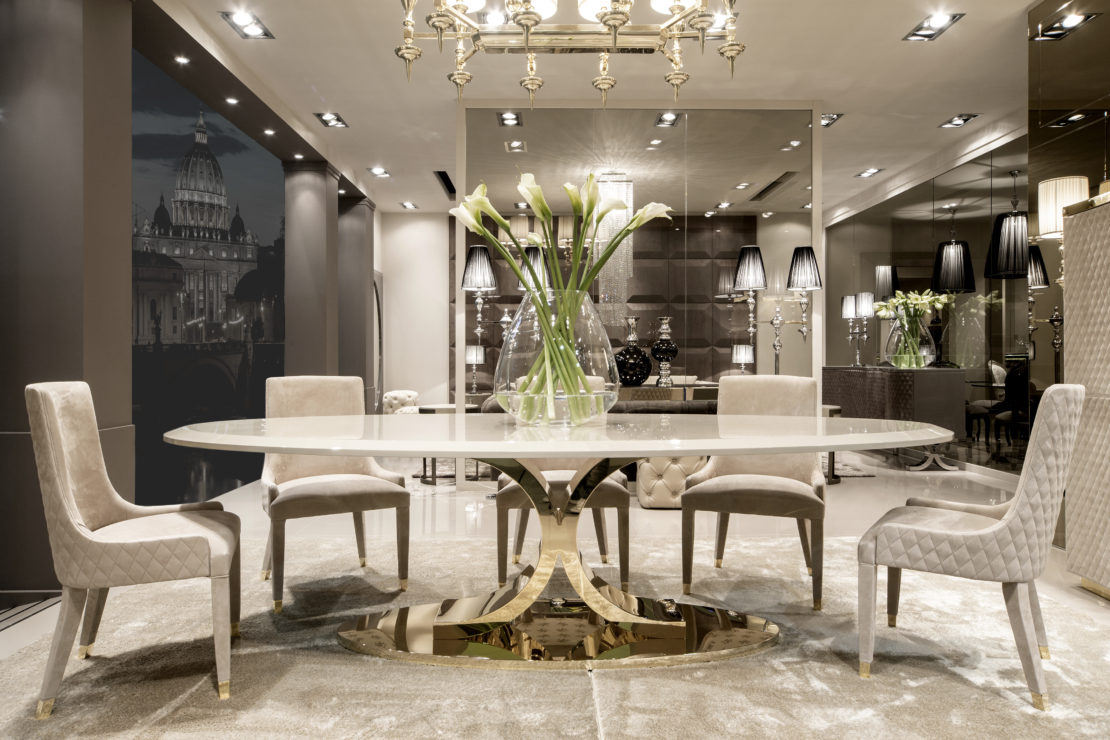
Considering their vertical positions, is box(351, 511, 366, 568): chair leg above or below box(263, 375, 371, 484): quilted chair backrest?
below

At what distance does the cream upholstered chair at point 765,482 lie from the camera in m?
2.84

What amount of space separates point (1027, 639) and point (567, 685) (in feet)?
4.03

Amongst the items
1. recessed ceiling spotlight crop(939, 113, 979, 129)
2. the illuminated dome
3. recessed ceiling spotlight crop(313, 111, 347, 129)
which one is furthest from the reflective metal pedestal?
recessed ceiling spotlight crop(939, 113, 979, 129)

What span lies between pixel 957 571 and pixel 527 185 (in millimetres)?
1600

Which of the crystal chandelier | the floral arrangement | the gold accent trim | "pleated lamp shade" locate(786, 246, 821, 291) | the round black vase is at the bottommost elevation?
the gold accent trim

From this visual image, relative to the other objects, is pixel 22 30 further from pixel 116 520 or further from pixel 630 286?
pixel 630 286

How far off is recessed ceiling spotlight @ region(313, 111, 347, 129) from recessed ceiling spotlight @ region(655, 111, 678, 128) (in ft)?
8.06

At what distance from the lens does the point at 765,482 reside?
9.71ft

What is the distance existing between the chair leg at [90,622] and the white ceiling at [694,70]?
3056mm

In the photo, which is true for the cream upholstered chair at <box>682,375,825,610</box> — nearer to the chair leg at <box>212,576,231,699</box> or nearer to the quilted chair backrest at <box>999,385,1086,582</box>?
the quilted chair backrest at <box>999,385,1086,582</box>

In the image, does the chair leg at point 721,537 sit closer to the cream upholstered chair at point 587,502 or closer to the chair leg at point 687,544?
the chair leg at point 687,544

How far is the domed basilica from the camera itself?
5279 millimetres

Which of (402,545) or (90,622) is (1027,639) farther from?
(90,622)

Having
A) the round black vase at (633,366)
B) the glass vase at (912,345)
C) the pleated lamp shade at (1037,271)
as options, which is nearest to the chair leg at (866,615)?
the pleated lamp shade at (1037,271)
